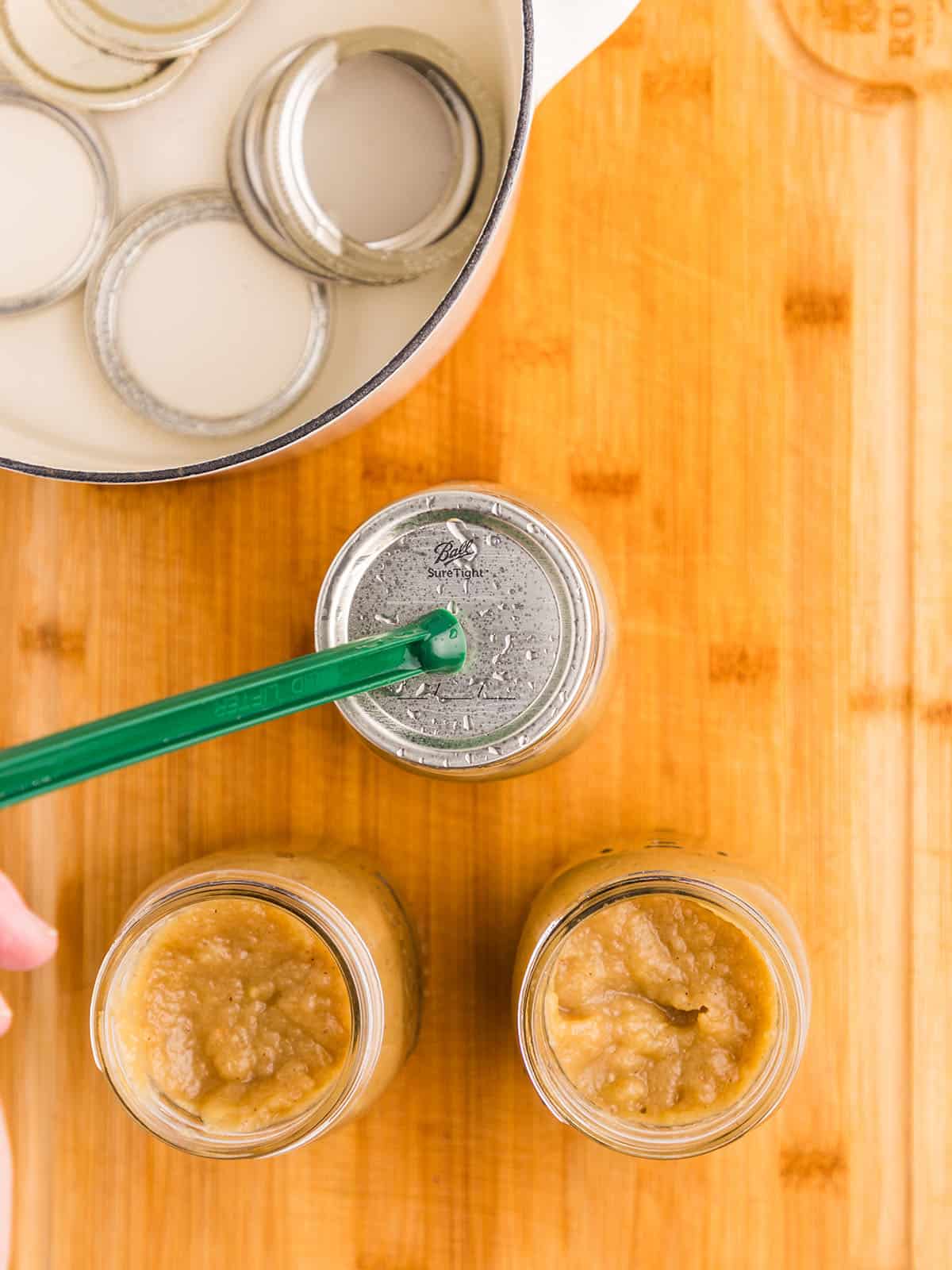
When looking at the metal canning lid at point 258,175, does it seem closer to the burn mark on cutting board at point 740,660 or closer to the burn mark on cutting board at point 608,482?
the burn mark on cutting board at point 608,482

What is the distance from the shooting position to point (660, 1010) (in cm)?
63

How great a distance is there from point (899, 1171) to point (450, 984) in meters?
0.30

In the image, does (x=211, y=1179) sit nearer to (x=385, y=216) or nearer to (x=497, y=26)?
(x=385, y=216)

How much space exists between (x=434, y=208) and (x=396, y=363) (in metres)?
0.18

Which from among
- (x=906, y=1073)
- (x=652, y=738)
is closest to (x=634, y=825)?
(x=652, y=738)

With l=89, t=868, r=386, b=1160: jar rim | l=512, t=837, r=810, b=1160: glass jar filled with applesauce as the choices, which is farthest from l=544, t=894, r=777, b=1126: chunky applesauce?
l=89, t=868, r=386, b=1160: jar rim

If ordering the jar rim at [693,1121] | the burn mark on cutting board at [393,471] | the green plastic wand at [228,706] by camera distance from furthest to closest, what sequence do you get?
1. the burn mark on cutting board at [393,471]
2. the jar rim at [693,1121]
3. the green plastic wand at [228,706]

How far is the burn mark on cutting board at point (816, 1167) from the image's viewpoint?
0.70 meters

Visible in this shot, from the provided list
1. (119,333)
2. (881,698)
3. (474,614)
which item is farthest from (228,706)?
(881,698)

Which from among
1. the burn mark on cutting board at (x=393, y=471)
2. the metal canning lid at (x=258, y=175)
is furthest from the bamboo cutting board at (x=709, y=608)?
the metal canning lid at (x=258, y=175)

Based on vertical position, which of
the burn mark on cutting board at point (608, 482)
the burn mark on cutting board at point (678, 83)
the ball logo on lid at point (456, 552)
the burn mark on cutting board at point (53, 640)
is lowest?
the burn mark on cutting board at point (53, 640)

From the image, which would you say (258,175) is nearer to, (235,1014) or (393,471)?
(393,471)

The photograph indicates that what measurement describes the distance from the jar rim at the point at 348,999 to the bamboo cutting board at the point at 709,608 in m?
0.10

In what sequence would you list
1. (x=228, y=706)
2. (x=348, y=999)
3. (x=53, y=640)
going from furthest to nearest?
(x=53, y=640)
(x=348, y=999)
(x=228, y=706)
